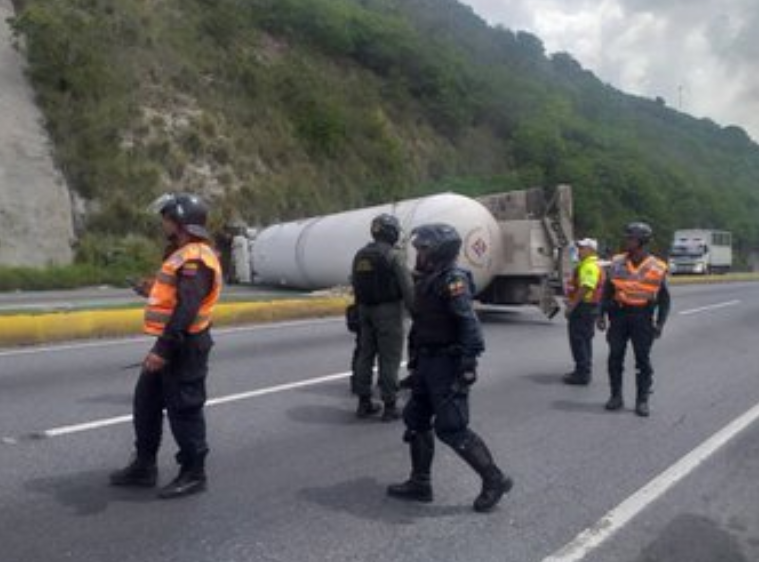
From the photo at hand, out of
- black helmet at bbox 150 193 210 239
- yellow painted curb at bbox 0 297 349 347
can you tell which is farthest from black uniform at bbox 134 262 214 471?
yellow painted curb at bbox 0 297 349 347

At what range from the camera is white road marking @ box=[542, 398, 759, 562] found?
5.16 metres

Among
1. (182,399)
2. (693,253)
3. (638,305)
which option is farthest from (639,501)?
(693,253)

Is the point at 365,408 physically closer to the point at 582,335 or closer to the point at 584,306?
the point at 582,335

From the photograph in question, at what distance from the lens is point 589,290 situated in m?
11.1

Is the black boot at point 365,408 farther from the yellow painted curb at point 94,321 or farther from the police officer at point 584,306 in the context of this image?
the yellow painted curb at point 94,321

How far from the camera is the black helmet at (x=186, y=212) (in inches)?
230

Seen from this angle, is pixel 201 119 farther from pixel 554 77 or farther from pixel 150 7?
pixel 554 77

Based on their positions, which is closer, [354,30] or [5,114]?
[5,114]

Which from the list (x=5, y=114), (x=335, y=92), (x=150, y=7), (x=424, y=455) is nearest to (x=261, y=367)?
(x=424, y=455)

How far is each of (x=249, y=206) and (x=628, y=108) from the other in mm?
84825

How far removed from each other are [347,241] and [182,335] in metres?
14.5

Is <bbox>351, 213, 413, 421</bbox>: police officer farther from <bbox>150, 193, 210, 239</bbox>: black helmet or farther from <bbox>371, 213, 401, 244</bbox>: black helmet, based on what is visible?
<bbox>150, 193, 210, 239</bbox>: black helmet

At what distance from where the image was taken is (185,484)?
587cm

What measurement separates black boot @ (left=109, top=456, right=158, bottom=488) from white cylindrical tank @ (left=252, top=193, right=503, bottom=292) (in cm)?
621
